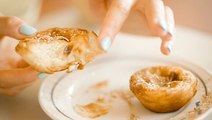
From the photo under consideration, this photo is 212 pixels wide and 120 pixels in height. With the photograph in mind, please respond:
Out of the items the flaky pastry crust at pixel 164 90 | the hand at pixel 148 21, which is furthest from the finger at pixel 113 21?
the flaky pastry crust at pixel 164 90

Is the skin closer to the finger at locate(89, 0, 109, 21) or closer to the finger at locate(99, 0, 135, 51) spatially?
the finger at locate(99, 0, 135, 51)

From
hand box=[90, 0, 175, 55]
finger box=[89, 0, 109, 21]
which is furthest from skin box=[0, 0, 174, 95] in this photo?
finger box=[89, 0, 109, 21]

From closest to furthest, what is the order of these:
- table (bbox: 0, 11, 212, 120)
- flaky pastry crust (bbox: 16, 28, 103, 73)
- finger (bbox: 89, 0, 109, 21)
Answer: flaky pastry crust (bbox: 16, 28, 103, 73) → table (bbox: 0, 11, 212, 120) → finger (bbox: 89, 0, 109, 21)

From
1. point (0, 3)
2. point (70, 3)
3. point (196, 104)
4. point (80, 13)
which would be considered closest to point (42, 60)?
point (196, 104)

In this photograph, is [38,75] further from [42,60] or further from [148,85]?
[148,85]

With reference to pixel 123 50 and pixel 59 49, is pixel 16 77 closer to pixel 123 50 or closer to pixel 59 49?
pixel 59 49
